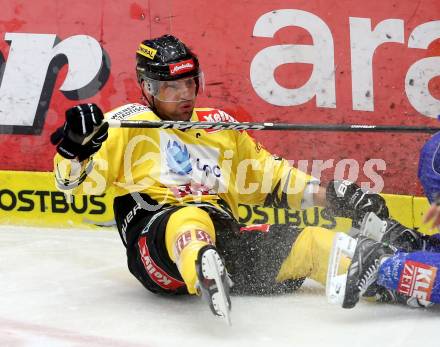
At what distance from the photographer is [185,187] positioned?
3.54 m

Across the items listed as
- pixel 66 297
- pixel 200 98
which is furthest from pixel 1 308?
pixel 200 98

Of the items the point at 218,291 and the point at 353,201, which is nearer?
the point at 218,291

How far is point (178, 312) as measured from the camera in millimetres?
3328

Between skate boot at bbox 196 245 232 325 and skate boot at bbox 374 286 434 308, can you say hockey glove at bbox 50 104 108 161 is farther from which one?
skate boot at bbox 374 286 434 308

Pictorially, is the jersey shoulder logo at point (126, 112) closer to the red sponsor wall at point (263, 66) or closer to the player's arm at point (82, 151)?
the player's arm at point (82, 151)

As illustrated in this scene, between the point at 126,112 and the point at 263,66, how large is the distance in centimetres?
135

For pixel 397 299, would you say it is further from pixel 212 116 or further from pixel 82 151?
pixel 82 151

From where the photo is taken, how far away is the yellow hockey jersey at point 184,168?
344cm

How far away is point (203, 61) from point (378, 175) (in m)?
1.06

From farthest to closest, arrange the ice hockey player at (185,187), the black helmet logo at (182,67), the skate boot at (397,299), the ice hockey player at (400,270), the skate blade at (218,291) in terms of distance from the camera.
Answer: the black helmet logo at (182,67) < the ice hockey player at (185,187) < the skate boot at (397,299) < the ice hockey player at (400,270) < the skate blade at (218,291)

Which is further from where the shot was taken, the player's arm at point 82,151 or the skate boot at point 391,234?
the skate boot at point 391,234

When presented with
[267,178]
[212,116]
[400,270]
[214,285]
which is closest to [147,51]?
[212,116]

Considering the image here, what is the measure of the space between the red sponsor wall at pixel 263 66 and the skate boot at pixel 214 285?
1934 millimetres

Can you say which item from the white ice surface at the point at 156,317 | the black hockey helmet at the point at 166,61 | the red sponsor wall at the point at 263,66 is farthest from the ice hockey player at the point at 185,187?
the red sponsor wall at the point at 263,66
